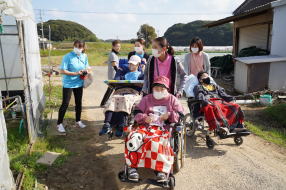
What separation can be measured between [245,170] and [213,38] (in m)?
65.3

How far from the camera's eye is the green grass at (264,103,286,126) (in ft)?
20.0

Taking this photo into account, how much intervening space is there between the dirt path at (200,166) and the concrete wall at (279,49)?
410 centimetres

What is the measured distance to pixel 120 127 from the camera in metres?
4.39

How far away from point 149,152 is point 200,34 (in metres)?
71.6

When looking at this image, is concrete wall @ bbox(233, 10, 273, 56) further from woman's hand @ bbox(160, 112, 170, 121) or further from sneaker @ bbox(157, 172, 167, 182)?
sneaker @ bbox(157, 172, 167, 182)

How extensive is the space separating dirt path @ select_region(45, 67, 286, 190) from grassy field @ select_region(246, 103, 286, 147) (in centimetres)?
29

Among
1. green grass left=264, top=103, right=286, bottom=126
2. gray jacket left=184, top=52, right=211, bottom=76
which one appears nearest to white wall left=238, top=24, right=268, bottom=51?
green grass left=264, top=103, right=286, bottom=126

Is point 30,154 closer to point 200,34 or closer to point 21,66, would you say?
point 21,66

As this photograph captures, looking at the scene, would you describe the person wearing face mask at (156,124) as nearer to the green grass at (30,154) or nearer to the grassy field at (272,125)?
the green grass at (30,154)

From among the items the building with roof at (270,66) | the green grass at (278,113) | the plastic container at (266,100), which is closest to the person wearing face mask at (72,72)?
the green grass at (278,113)

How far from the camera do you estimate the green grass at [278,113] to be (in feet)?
20.0

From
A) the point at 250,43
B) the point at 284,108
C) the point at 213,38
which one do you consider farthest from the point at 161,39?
the point at 213,38

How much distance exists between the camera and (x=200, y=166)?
13.4ft

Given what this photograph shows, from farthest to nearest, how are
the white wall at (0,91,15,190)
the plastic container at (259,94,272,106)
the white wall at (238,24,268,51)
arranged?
1. the white wall at (238,24,268,51)
2. the plastic container at (259,94,272,106)
3. the white wall at (0,91,15,190)
